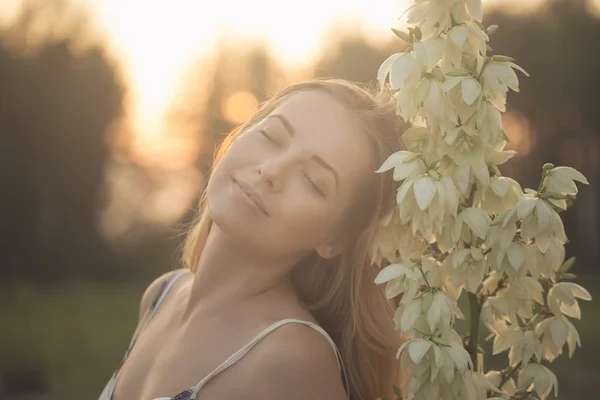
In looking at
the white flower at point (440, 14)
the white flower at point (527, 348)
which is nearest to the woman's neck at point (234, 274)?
the white flower at point (527, 348)

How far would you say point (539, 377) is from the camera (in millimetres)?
1886

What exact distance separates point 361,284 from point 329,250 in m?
0.15

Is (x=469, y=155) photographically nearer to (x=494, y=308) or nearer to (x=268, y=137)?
(x=494, y=308)

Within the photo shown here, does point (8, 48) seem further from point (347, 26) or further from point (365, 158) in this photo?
point (365, 158)

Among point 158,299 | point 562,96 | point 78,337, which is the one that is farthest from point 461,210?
point 562,96

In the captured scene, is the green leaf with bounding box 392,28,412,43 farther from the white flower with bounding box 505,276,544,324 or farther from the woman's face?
the white flower with bounding box 505,276,544,324

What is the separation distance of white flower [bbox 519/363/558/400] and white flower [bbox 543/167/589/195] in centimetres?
46

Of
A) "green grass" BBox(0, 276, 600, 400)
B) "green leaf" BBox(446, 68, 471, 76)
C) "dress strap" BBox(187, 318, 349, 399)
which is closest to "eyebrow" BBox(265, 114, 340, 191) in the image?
"dress strap" BBox(187, 318, 349, 399)

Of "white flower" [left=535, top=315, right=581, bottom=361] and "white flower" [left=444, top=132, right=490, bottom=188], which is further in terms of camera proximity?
"white flower" [left=535, top=315, right=581, bottom=361]

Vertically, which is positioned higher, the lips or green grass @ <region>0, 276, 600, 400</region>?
the lips

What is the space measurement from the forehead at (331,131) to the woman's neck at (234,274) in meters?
0.34

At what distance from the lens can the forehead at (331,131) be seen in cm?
211

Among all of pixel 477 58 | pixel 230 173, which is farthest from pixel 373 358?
pixel 477 58

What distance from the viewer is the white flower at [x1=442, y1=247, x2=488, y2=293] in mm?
1752
